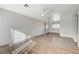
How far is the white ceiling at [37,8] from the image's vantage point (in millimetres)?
1776

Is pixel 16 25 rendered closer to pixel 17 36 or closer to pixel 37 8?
pixel 17 36

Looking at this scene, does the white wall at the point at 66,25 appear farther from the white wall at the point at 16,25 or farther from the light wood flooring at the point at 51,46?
the white wall at the point at 16,25

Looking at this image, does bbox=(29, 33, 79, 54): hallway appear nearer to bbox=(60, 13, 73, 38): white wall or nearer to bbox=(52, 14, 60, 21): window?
bbox=(60, 13, 73, 38): white wall

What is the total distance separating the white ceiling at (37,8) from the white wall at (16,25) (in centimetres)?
10

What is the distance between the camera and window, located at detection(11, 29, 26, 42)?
1933 millimetres

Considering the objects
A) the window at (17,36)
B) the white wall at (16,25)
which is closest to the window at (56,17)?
the white wall at (16,25)

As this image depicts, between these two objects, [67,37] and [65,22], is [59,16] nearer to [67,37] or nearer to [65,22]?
[65,22]

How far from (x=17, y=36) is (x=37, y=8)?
28.4 inches

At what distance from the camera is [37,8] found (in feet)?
6.11

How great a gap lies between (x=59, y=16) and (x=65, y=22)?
0.66ft

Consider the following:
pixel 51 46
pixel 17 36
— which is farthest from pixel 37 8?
pixel 51 46
